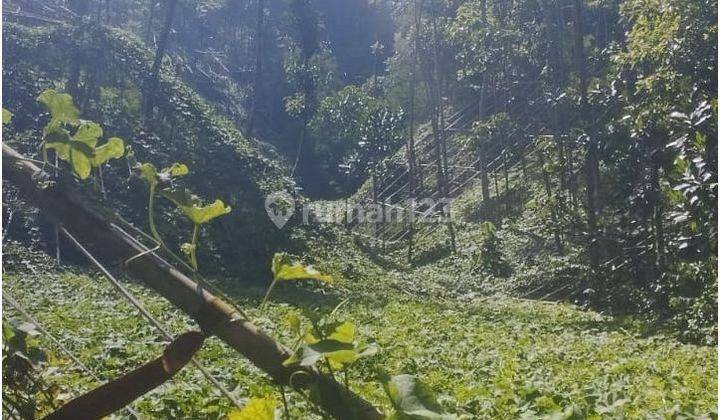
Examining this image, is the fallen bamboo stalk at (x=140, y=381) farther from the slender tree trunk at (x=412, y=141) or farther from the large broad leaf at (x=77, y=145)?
the slender tree trunk at (x=412, y=141)

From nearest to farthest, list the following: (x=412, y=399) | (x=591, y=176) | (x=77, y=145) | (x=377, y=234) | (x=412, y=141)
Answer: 1. (x=412, y=399)
2. (x=77, y=145)
3. (x=591, y=176)
4. (x=412, y=141)
5. (x=377, y=234)

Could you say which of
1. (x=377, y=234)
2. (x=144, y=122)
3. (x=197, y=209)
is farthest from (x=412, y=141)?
(x=197, y=209)

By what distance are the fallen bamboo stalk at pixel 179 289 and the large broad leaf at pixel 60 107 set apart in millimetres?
43

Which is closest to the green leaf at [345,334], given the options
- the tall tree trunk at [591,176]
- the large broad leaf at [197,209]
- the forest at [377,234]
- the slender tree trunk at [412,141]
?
the forest at [377,234]

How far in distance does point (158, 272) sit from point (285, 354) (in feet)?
0.35

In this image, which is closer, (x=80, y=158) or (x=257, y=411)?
(x=257, y=411)

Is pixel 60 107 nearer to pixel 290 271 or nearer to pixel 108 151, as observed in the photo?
pixel 108 151

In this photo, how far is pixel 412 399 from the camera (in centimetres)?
39

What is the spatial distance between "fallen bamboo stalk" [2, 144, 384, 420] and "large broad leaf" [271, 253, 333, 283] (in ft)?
0.11

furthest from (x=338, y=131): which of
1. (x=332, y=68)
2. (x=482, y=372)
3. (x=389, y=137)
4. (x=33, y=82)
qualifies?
(x=482, y=372)

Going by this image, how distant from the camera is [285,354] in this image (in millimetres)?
437

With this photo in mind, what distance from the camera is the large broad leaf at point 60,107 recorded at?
58cm

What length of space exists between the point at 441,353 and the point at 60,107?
3977 mm

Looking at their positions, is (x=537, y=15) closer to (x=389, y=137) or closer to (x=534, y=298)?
(x=389, y=137)
